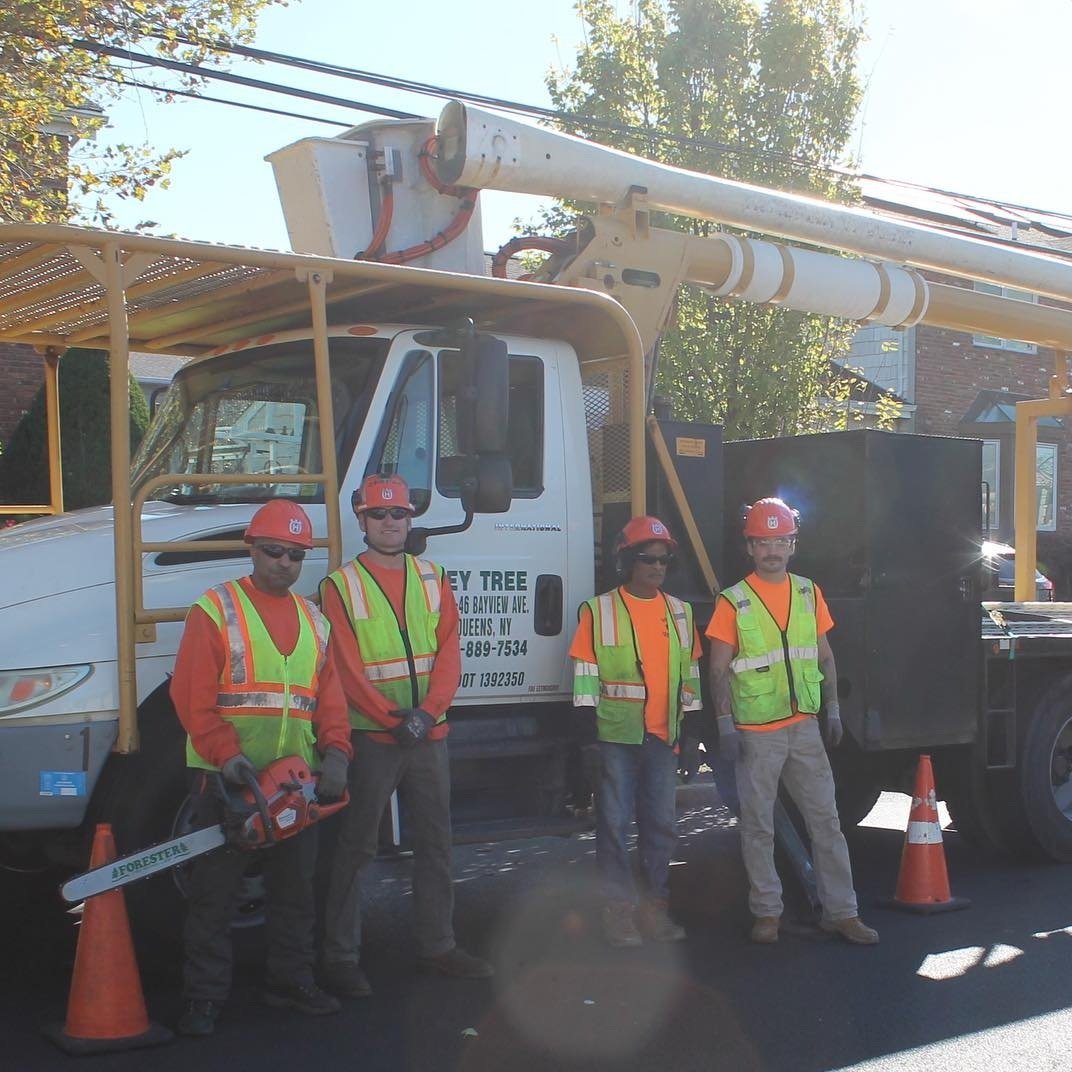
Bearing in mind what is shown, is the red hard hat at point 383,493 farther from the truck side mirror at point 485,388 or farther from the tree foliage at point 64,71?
the tree foliage at point 64,71

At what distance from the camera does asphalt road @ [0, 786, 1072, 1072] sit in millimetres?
4984

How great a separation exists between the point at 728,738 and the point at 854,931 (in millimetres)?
1005

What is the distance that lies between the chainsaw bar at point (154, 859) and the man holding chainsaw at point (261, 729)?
82mm

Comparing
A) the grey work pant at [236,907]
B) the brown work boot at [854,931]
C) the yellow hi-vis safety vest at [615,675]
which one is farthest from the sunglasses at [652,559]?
the grey work pant at [236,907]

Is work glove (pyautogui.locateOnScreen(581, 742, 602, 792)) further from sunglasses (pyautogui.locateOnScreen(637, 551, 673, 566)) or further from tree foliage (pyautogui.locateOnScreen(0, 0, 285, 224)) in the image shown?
tree foliage (pyautogui.locateOnScreen(0, 0, 285, 224))

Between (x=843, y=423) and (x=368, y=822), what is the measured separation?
28.9ft

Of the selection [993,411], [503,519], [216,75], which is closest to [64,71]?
[216,75]

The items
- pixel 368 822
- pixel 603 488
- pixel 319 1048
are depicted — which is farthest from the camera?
pixel 603 488

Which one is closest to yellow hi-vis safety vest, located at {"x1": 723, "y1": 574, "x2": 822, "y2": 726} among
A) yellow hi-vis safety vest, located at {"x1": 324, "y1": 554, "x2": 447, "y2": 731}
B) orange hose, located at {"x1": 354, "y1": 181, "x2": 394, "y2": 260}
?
yellow hi-vis safety vest, located at {"x1": 324, "y1": 554, "x2": 447, "y2": 731}

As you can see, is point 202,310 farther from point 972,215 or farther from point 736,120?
point 972,215

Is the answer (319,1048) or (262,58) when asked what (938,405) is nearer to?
(262,58)

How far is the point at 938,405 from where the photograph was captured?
78.9 ft

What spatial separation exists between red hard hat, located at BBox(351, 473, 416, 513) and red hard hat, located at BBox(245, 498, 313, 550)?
1.22 feet

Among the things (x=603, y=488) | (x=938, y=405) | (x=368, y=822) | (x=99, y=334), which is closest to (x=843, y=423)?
(x=603, y=488)
